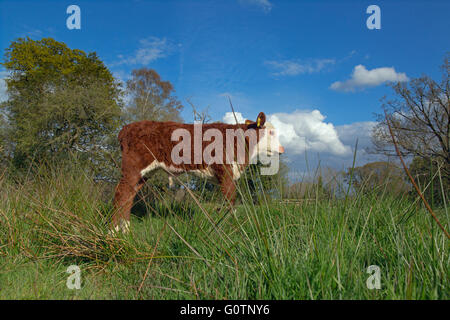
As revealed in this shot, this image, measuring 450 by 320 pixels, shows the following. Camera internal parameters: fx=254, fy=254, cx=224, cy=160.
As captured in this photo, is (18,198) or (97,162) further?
(97,162)

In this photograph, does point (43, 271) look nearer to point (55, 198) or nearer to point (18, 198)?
point (55, 198)

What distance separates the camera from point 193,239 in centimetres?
261

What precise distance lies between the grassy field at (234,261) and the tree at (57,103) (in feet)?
31.3

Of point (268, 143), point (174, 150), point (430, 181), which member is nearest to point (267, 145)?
point (268, 143)

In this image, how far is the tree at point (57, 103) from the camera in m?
12.8

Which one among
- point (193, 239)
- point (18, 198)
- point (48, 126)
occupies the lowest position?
point (193, 239)

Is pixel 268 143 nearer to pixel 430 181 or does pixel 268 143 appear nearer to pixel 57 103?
pixel 430 181

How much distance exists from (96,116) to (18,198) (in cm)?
1005

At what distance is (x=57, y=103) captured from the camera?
12.9m

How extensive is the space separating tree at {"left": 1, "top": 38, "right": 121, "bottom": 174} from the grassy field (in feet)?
31.3

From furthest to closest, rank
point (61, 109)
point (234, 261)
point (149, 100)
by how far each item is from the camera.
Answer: point (149, 100), point (61, 109), point (234, 261)

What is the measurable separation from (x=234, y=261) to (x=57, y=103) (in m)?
14.5

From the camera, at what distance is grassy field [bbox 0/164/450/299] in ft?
5.14
